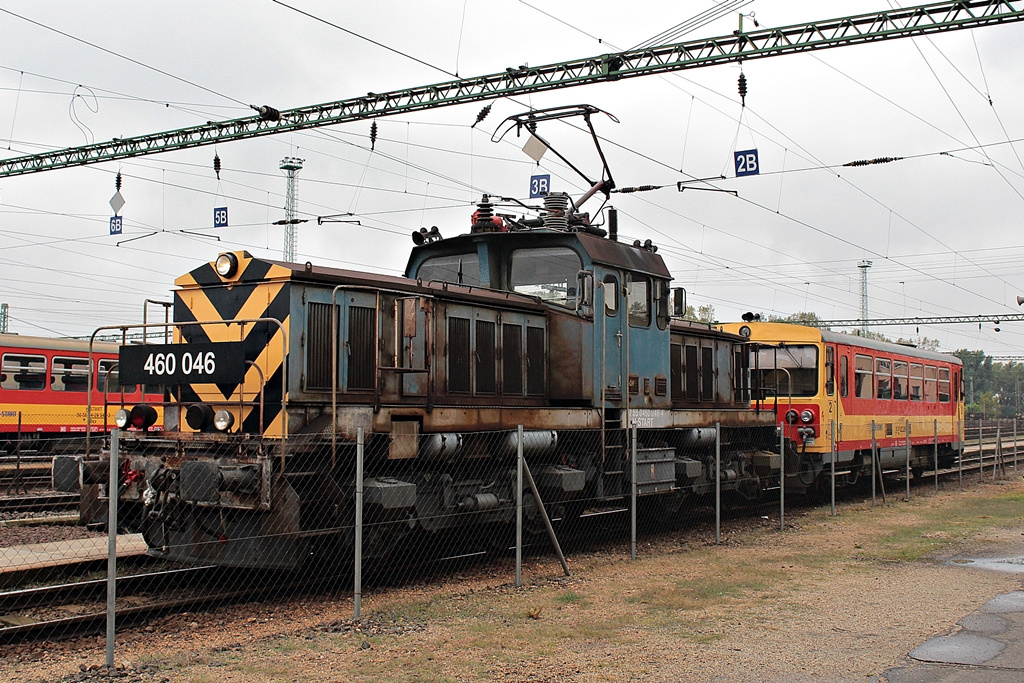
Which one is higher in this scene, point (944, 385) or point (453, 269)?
point (453, 269)

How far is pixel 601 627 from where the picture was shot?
7742mm

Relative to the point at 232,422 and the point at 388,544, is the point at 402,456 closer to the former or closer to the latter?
the point at 388,544

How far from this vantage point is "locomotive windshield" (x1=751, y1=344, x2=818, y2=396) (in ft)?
61.5

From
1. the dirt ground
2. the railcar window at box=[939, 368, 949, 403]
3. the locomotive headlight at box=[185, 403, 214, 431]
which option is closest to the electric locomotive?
the locomotive headlight at box=[185, 403, 214, 431]

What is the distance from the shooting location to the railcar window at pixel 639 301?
13.2 m

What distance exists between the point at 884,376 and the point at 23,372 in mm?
22468

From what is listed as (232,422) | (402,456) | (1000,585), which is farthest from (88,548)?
(1000,585)

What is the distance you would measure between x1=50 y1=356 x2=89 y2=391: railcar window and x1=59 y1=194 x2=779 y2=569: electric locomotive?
17.8m

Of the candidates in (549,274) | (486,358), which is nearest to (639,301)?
(549,274)

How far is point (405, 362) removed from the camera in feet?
32.4

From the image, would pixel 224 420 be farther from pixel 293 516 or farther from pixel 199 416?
pixel 293 516

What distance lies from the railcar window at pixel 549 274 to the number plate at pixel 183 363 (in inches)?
183

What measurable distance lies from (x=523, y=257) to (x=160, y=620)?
6512 mm

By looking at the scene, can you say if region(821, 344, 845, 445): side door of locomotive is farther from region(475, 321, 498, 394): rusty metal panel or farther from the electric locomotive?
region(475, 321, 498, 394): rusty metal panel
